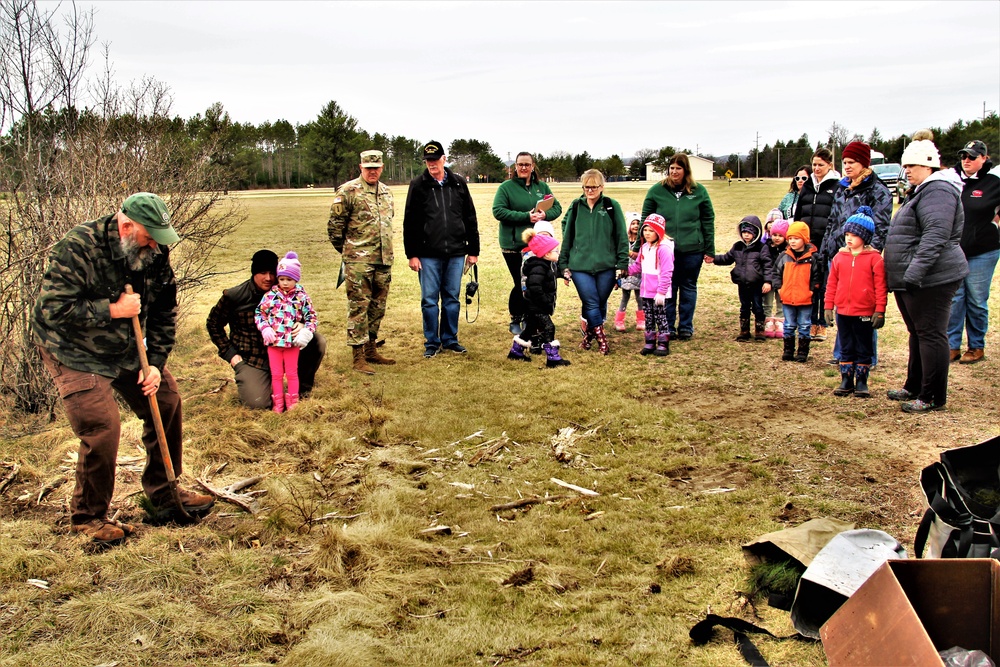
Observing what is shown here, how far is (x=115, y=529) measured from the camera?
4594 mm

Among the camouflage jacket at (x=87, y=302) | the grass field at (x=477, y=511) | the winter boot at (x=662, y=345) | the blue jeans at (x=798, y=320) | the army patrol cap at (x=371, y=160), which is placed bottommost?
the grass field at (x=477, y=511)

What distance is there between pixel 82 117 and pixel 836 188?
811cm

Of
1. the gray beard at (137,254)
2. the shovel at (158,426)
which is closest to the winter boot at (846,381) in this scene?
the shovel at (158,426)

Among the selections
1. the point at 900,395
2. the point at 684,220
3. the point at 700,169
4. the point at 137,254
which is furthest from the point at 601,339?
the point at 700,169

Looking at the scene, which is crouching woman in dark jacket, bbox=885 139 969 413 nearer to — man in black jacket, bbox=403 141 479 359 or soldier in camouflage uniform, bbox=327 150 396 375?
man in black jacket, bbox=403 141 479 359

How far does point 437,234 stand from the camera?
29.0 feet

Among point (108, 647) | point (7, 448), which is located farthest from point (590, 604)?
point (7, 448)

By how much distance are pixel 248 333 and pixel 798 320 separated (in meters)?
5.77

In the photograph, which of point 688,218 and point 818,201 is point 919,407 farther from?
point 688,218

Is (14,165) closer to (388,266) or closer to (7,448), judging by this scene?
(7,448)

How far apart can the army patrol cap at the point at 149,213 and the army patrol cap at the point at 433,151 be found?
462 centimetres

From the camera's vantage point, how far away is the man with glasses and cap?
311 inches

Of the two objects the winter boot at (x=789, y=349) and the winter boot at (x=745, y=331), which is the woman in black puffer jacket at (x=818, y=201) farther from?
the winter boot at (x=745, y=331)

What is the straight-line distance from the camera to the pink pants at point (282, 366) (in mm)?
7140
